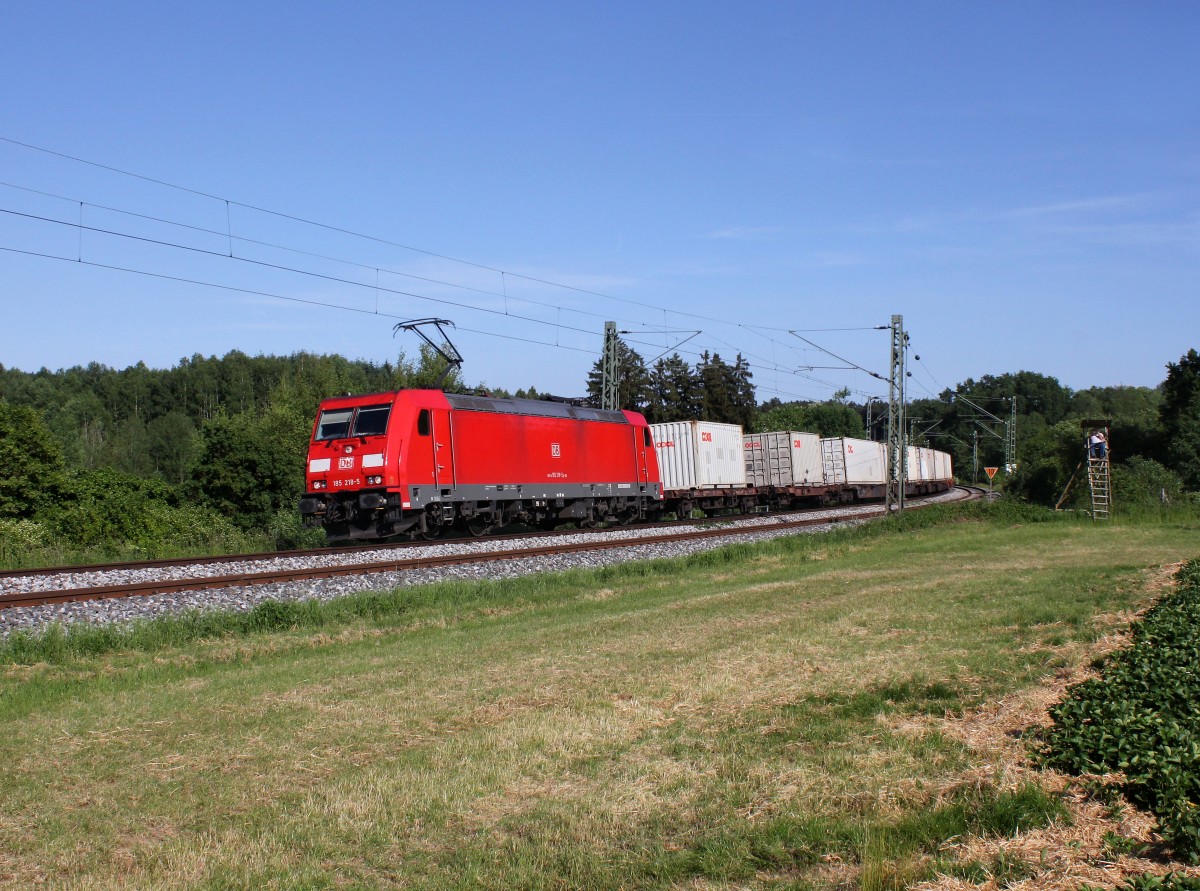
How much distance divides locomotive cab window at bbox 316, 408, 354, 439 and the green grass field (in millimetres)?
11736

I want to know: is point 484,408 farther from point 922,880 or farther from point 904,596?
point 922,880

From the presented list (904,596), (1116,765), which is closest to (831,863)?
(1116,765)

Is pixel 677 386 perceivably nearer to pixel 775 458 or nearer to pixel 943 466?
pixel 943 466

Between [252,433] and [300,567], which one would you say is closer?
[300,567]

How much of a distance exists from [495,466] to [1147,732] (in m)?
23.3

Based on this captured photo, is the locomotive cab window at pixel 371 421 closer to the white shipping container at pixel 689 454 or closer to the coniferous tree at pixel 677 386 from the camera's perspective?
the white shipping container at pixel 689 454

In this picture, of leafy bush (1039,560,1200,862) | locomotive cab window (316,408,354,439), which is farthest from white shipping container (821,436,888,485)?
leafy bush (1039,560,1200,862)

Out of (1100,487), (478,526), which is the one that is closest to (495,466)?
(478,526)

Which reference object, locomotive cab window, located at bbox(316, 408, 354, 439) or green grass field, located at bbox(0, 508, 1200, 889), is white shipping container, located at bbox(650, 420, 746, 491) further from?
green grass field, located at bbox(0, 508, 1200, 889)

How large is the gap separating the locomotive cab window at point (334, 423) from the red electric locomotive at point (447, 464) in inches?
1.2

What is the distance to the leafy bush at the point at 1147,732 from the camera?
476cm

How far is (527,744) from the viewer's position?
23.0 ft

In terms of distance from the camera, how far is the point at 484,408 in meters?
27.9

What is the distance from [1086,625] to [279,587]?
39.9 feet
